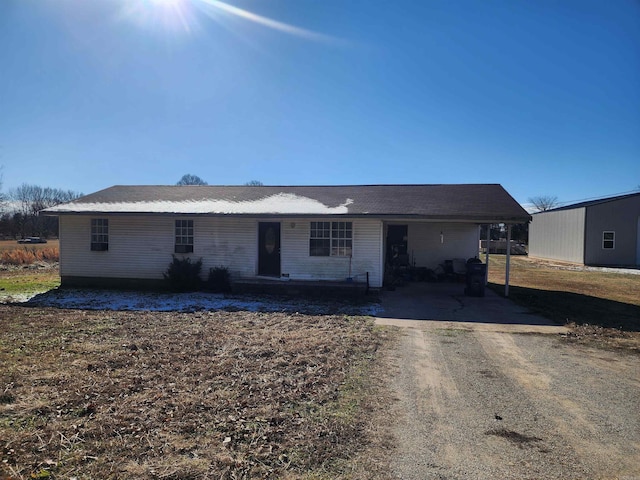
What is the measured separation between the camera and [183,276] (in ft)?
38.9

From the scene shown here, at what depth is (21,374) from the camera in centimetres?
468

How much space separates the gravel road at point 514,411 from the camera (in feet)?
9.64

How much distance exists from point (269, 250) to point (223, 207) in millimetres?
2014

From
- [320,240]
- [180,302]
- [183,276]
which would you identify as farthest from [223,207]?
[180,302]

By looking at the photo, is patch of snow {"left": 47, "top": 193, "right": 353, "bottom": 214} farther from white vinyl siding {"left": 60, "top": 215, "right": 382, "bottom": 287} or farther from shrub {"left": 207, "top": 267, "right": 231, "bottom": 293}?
shrub {"left": 207, "top": 267, "right": 231, "bottom": 293}

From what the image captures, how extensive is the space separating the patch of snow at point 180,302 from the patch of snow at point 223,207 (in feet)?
8.40

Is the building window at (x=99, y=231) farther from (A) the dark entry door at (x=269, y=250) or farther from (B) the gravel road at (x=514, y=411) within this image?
(B) the gravel road at (x=514, y=411)

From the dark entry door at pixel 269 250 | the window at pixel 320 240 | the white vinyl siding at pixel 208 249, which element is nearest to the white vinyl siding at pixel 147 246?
the white vinyl siding at pixel 208 249

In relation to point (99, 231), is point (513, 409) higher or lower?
lower

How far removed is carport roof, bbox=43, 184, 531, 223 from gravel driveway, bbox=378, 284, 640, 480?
4.98 metres

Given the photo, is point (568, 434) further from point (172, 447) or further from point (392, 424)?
point (172, 447)

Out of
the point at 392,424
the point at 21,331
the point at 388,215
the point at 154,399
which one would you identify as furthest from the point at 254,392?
the point at 388,215

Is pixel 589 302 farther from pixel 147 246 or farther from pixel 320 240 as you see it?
pixel 147 246

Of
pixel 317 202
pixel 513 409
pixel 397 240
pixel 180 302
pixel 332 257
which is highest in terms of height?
pixel 317 202
